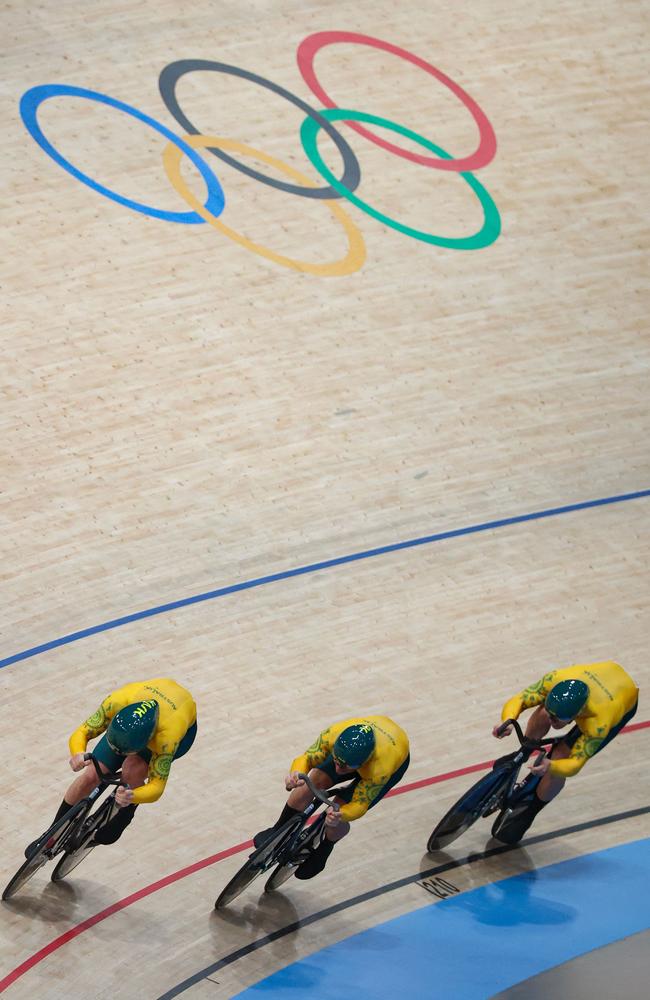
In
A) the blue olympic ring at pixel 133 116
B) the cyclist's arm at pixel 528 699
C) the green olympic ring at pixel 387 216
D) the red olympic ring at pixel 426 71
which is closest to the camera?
the cyclist's arm at pixel 528 699

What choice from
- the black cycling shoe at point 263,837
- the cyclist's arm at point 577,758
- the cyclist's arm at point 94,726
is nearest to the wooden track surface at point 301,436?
the black cycling shoe at point 263,837

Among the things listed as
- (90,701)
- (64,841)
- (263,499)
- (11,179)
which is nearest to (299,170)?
(11,179)

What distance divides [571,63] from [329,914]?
6512 mm

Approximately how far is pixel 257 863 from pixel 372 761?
1.88 feet

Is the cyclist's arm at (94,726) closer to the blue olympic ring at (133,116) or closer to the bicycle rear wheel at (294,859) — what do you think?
the bicycle rear wheel at (294,859)

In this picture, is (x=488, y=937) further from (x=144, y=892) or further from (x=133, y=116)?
(x=133, y=116)

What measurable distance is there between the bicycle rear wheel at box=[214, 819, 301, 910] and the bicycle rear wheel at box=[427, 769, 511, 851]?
0.71m

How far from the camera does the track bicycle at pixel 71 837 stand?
469cm

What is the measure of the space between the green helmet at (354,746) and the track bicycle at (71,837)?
0.76 meters

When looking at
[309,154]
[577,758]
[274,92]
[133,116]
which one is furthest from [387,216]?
[577,758]

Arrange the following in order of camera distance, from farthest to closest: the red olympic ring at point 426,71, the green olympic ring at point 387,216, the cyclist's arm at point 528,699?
1. the red olympic ring at point 426,71
2. the green olympic ring at point 387,216
3. the cyclist's arm at point 528,699

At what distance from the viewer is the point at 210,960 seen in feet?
15.3

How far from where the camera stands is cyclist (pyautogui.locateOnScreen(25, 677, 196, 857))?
446 cm

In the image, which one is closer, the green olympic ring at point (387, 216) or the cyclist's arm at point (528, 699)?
the cyclist's arm at point (528, 699)
